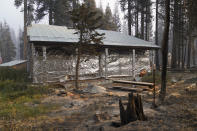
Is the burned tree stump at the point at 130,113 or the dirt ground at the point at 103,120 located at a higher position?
the burned tree stump at the point at 130,113

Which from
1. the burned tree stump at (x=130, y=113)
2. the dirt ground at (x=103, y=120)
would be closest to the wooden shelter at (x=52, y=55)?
the dirt ground at (x=103, y=120)

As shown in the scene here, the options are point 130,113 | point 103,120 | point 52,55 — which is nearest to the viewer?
point 130,113

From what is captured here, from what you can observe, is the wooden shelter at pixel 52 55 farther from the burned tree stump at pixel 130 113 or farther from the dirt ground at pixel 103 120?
the burned tree stump at pixel 130 113

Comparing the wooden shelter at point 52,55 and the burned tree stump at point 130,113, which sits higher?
the wooden shelter at point 52,55

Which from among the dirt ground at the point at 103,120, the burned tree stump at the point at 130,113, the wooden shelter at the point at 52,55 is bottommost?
the dirt ground at the point at 103,120

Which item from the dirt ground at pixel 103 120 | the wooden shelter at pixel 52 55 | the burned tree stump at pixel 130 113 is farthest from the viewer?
the wooden shelter at pixel 52 55

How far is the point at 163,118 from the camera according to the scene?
4.78 meters

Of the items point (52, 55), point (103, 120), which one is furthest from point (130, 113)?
point (52, 55)

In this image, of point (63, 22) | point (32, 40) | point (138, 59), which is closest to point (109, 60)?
point (138, 59)

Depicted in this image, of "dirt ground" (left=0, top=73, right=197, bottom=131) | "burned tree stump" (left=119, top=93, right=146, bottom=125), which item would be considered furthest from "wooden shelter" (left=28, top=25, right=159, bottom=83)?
"burned tree stump" (left=119, top=93, right=146, bottom=125)

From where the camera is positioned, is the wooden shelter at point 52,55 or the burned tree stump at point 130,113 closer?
the burned tree stump at point 130,113

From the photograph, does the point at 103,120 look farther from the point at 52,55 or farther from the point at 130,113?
the point at 52,55

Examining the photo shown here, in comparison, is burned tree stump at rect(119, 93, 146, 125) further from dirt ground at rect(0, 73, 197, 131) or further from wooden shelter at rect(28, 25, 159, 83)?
wooden shelter at rect(28, 25, 159, 83)

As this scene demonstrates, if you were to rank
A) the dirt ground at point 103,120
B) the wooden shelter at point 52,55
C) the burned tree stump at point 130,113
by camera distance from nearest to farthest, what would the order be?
1. the dirt ground at point 103,120
2. the burned tree stump at point 130,113
3. the wooden shelter at point 52,55
